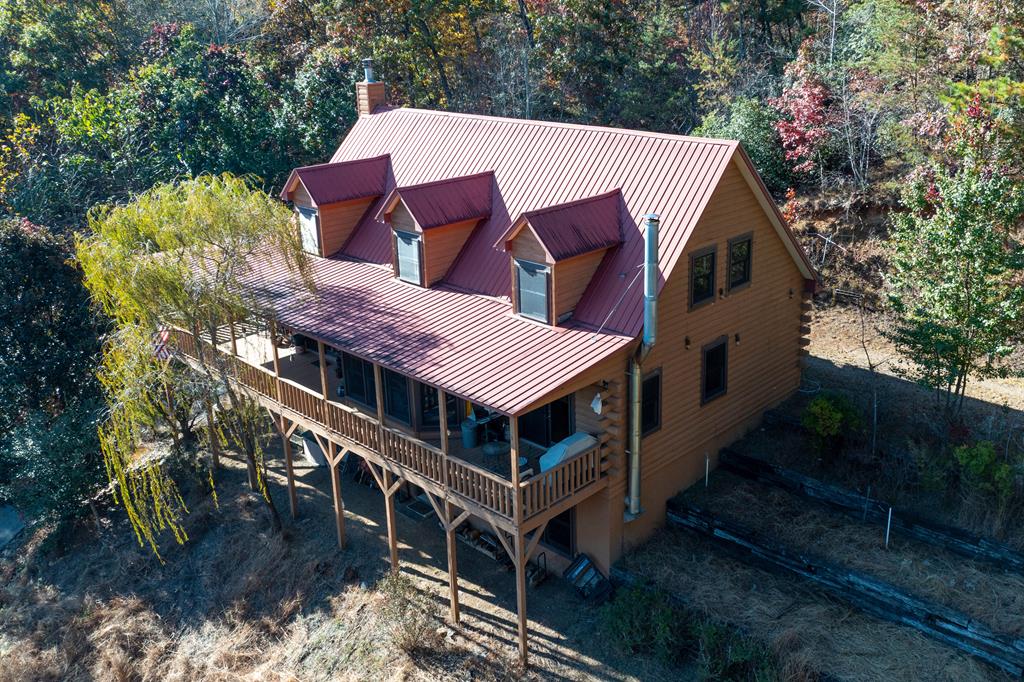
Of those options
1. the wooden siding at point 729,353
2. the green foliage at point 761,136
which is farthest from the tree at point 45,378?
the green foliage at point 761,136

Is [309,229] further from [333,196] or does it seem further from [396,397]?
[396,397]

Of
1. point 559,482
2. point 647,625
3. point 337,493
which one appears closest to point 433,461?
point 559,482

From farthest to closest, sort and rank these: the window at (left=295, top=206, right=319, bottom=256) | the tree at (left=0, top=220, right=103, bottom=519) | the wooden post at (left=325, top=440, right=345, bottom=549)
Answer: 1. the window at (left=295, top=206, right=319, bottom=256)
2. the tree at (left=0, top=220, right=103, bottom=519)
3. the wooden post at (left=325, top=440, right=345, bottom=549)

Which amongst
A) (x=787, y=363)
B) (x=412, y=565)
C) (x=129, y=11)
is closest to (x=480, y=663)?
(x=412, y=565)

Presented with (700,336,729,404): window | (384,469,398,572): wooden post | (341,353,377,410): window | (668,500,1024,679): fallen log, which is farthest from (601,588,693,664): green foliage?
(341,353,377,410): window

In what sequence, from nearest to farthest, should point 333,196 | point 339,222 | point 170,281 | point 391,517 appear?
point 170,281 → point 391,517 → point 333,196 → point 339,222

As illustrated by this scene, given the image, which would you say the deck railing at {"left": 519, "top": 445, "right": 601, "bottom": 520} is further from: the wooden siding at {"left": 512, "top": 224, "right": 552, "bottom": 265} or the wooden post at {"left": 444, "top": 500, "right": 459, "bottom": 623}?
the wooden siding at {"left": 512, "top": 224, "right": 552, "bottom": 265}

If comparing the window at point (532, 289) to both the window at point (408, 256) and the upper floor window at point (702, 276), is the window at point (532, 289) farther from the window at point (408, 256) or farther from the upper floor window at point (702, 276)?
the window at point (408, 256)
